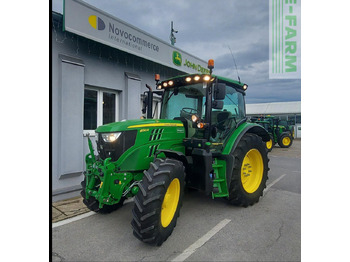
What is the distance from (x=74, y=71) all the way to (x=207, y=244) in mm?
3567

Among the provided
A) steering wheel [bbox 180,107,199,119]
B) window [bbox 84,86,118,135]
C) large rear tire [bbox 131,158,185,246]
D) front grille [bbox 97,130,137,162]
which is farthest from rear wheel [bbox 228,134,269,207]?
window [bbox 84,86,118,135]

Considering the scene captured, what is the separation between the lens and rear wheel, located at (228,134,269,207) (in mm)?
3373

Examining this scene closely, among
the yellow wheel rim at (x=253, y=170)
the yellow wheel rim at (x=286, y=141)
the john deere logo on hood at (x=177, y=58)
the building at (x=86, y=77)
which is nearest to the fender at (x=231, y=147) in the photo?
the yellow wheel rim at (x=253, y=170)

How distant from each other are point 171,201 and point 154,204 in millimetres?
477

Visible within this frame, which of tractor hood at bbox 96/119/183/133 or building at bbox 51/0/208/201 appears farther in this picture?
building at bbox 51/0/208/201

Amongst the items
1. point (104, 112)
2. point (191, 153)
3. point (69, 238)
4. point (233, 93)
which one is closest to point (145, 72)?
point (104, 112)

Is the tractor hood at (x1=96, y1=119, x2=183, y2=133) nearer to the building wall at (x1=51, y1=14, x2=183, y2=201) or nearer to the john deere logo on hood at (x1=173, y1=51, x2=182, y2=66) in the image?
the building wall at (x1=51, y1=14, x2=183, y2=201)

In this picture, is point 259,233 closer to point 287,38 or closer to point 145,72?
point 287,38

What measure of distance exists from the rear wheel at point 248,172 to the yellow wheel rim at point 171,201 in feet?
3.53

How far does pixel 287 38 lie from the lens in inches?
88.4

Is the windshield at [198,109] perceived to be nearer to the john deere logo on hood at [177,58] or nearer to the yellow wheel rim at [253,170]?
the yellow wheel rim at [253,170]

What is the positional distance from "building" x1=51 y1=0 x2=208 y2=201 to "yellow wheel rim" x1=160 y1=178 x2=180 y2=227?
1879mm

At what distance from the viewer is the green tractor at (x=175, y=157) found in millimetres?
2400

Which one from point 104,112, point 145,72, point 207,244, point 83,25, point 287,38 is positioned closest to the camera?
point 287,38
